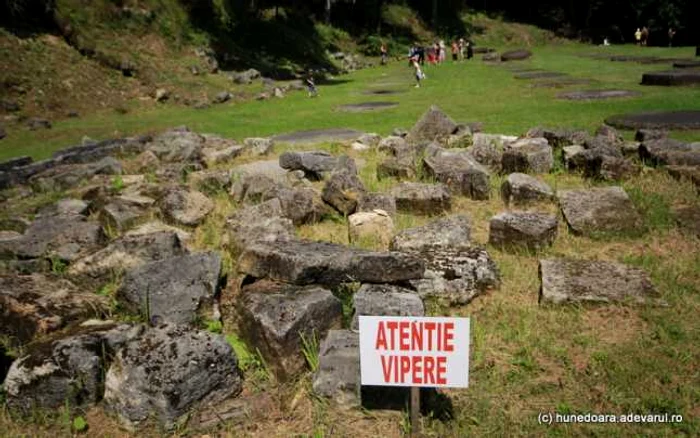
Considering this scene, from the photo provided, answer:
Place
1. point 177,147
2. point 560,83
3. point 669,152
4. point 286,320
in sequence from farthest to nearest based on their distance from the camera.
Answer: point 560,83 < point 177,147 < point 669,152 < point 286,320

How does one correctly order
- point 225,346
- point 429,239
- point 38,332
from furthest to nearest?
point 429,239 < point 38,332 < point 225,346

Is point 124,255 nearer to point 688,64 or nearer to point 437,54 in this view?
point 688,64

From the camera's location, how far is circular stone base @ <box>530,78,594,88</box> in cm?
1916

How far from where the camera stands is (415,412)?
338 centimetres

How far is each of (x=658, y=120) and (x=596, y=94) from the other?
4988 millimetres

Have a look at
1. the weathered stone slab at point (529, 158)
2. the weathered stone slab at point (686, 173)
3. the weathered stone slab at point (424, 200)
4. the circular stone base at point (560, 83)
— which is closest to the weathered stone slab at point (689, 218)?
the weathered stone slab at point (686, 173)

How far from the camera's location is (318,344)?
13.6 feet

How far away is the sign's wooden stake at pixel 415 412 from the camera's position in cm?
334

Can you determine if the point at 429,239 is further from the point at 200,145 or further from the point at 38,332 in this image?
the point at 200,145

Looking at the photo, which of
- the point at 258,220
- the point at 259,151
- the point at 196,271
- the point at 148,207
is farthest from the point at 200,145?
the point at 196,271

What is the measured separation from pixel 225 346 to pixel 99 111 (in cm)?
1784

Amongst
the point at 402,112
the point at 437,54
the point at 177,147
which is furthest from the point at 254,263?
the point at 437,54

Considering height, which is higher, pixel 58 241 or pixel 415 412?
pixel 58 241

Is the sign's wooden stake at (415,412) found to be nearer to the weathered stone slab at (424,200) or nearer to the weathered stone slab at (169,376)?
the weathered stone slab at (169,376)
